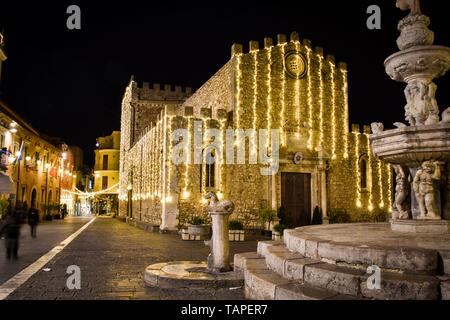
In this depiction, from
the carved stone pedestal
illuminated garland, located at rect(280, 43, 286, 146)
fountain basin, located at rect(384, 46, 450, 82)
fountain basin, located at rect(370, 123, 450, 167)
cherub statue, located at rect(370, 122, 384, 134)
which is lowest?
the carved stone pedestal

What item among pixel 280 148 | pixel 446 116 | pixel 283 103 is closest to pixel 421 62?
pixel 446 116

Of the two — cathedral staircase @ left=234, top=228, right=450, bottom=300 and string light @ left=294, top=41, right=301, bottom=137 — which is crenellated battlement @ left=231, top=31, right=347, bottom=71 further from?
cathedral staircase @ left=234, top=228, right=450, bottom=300

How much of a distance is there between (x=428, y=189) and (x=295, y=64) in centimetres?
1568

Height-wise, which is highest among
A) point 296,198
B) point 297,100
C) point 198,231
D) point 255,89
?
point 255,89

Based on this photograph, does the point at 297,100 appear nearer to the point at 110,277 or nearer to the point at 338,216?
the point at 338,216

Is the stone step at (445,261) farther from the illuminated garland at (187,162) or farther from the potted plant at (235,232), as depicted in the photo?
the illuminated garland at (187,162)

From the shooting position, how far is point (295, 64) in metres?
21.3

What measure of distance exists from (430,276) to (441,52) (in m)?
4.34

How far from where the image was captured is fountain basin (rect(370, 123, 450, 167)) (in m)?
6.34

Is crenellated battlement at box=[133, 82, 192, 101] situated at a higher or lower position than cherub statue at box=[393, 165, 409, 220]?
higher

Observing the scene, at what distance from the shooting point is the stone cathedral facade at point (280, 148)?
18.6 m

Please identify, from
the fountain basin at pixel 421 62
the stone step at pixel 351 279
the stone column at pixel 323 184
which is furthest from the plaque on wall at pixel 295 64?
the stone step at pixel 351 279

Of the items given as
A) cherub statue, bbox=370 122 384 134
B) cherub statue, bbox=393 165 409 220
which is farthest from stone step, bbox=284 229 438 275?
cherub statue, bbox=370 122 384 134

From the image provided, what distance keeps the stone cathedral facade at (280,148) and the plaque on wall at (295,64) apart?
55 mm
